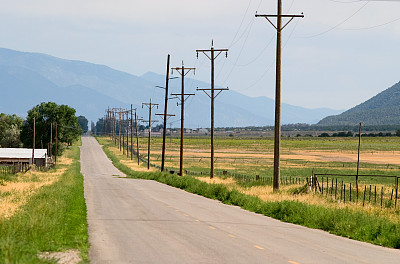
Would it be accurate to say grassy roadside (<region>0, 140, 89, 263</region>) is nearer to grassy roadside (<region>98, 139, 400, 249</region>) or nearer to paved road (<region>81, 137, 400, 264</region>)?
paved road (<region>81, 137, 400, 264</region>)

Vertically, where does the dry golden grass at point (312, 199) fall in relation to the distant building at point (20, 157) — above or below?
above

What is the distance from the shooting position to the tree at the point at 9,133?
143500 mm

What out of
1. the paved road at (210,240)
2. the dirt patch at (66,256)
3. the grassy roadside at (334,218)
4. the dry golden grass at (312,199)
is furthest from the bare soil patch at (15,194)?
the dry golden grass at (312,199)

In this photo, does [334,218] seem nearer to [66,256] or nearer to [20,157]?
[66,256]

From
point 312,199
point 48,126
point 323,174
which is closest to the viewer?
point 312,199

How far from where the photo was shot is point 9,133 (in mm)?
144000

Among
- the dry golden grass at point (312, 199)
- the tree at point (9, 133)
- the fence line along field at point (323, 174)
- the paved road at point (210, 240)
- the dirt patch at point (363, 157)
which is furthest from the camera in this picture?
the tree at point (9, 133)

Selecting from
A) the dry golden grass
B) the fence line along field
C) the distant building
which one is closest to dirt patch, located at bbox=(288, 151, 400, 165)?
the fence line along field

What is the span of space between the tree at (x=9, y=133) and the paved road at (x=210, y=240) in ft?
400

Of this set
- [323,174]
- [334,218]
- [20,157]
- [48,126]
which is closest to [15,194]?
[323,174]

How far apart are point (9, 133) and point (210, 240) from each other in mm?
133967

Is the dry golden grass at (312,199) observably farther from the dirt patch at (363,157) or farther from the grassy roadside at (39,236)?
the dirt patch at (363,157)

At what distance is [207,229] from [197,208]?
340 inches

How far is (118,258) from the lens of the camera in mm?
14523
